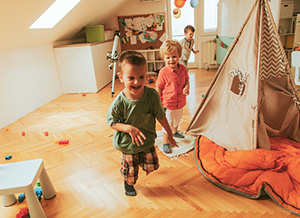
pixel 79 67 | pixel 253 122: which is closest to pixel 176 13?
pixel 79 67

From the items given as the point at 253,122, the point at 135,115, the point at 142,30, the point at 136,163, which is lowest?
the point at 136,163

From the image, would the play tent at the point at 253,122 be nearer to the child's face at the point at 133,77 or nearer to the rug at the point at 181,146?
the rug at the point at 181,146

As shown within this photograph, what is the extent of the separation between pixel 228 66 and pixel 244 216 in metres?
1.24

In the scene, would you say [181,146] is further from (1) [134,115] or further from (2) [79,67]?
(2) [79,67]

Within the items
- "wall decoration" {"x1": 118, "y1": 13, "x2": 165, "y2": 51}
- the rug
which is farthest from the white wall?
"wall decoration" {"x1": 118, "y1": 13, "x2": 165, "y2": 51}

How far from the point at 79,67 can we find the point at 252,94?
11.6ft

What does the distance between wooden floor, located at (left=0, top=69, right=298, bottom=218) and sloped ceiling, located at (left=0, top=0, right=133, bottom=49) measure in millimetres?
1238

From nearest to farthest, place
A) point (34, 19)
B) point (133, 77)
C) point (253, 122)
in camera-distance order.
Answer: point (133, 77)
point (253, 122)
point (34, 19)

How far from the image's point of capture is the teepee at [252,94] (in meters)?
1.87

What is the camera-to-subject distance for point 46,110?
3.84 m

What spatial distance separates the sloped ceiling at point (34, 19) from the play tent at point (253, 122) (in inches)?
90.1

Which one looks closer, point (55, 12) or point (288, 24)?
point (55, 12)

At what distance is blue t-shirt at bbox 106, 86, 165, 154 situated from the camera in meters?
1.47

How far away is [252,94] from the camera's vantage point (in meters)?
1.90
